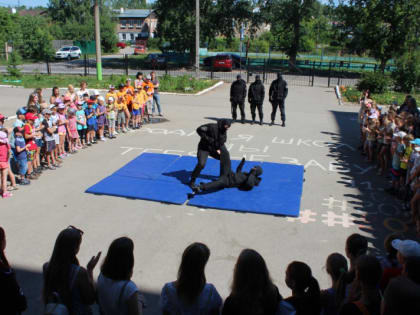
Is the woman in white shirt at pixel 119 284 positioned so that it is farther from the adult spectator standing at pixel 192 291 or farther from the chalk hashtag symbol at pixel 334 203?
the chalk hashtag symbol at pixel 334 203

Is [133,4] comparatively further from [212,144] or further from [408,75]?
[212,144]

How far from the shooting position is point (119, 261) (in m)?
3.45

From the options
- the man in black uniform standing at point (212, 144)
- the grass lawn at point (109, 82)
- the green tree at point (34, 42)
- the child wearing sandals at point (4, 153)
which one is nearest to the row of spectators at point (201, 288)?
the child wearing sandals at point (4, 153)

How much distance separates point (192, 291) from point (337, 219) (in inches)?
202

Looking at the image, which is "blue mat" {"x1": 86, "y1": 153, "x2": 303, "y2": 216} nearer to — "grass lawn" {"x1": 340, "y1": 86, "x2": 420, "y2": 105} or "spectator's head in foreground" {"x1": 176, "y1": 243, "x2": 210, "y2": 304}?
"spectator's head in foreground" {"x1": 176, "y1": 243, "x2": 210, "y2": 304}

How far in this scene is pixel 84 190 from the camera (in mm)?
9039

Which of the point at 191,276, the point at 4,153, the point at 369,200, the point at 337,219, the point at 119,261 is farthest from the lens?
the point at 369,200

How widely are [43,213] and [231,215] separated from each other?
3.59 m

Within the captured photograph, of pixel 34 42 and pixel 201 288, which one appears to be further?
pixel 34 42

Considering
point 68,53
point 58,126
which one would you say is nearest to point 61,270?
point 58,126

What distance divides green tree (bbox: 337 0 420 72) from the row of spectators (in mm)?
31012

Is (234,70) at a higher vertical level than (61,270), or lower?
higher

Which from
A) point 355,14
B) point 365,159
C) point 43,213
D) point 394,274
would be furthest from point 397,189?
point 355,14

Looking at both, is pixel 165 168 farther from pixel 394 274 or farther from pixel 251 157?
pixel 394 274
